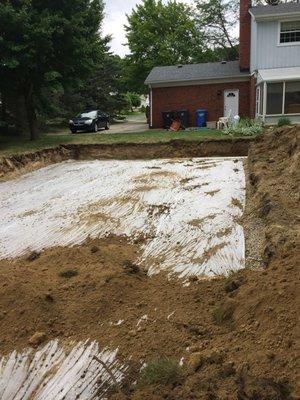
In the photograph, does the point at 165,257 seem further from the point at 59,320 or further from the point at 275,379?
the point at 275,379

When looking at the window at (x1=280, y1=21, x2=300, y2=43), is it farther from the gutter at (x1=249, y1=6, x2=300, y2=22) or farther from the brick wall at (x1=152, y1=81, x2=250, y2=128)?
the brick wall at (x1=152, y1=81, x2=250, y2=128)

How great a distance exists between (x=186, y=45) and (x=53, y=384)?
35.1 meters

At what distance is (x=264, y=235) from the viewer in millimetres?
5273

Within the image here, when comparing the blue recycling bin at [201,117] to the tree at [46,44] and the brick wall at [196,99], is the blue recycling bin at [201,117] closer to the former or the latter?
the brick wall at [196,99]

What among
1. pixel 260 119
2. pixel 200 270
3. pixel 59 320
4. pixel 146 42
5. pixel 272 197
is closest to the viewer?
pixel 59 320

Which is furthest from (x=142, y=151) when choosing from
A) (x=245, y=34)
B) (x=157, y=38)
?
(x=157, y=38)

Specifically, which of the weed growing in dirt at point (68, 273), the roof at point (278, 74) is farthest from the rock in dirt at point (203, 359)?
the roof at point (278, 74)

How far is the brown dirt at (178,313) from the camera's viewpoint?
2650 millimetres

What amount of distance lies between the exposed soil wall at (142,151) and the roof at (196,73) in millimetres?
8010

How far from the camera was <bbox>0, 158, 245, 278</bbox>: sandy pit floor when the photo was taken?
5.04 m

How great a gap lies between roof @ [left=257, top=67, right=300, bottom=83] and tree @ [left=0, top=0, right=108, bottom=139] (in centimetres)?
682

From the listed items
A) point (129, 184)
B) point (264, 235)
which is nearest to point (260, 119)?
point (129, 184)

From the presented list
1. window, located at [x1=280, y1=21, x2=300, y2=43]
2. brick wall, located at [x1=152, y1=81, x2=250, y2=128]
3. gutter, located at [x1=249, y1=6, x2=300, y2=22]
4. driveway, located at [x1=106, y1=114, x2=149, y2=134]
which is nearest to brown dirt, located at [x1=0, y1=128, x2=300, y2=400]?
gutter, located at [x1=249, y1=6, x2=300, y2=22]

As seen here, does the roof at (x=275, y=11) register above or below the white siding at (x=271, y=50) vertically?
above
